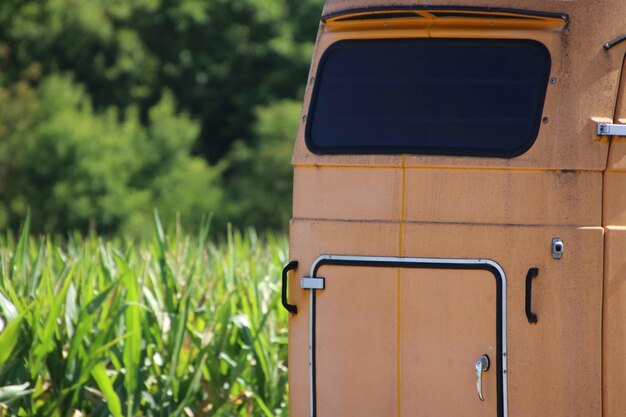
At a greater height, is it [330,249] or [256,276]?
[330,249]

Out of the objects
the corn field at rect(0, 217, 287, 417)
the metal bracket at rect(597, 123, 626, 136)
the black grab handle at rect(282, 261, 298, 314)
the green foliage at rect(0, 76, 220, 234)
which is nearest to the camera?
the metal bracket at rect(597, 123, 626, 136)

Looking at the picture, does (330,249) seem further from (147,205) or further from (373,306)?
(147,205)

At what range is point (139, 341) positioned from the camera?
711 centimetres

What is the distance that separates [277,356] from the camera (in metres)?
8.18

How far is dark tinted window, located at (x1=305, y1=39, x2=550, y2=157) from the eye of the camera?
532 centimetres

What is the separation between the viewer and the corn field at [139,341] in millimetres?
6785

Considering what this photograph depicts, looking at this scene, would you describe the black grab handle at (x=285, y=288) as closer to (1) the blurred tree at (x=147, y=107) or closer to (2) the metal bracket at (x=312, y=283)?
(2) the metal bracket at (x=312, y=283)

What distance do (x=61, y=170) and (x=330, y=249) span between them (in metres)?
23.7

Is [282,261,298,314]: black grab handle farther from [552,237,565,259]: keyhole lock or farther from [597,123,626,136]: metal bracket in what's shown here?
[597,123,626,136]: metal bracket

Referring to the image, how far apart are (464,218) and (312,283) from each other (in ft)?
2.62

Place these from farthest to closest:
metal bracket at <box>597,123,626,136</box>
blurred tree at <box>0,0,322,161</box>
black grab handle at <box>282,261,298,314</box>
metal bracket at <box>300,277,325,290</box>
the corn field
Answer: blurred tree at <box>0,0,322,161</box> < the corn field < black grab handle at <box>282,261,298,314</box> < metal bracket at <box>300,277,325,290</box> < metal bracket at <box>597,123,626,136</box>

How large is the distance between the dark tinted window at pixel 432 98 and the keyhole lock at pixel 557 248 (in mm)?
431

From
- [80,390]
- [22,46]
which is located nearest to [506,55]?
[80,390]

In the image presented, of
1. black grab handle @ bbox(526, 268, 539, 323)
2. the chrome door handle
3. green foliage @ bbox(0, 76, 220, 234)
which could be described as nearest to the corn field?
the chrome door handle
